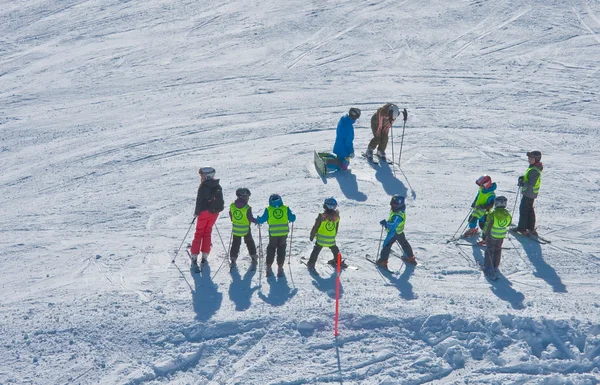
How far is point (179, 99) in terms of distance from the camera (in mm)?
17891

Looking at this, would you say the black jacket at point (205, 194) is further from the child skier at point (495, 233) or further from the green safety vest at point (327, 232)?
the child skier at point (495, 233)

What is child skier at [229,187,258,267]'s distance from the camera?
33.9 ft

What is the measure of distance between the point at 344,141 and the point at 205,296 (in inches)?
211

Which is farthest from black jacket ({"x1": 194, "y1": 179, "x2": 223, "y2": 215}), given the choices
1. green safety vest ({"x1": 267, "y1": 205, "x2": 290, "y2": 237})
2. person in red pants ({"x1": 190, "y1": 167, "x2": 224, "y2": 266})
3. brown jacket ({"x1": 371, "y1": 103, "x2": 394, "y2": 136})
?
brown jacket ({"x1": 371, "y1": 103, "x2": 394, "y2": 136})

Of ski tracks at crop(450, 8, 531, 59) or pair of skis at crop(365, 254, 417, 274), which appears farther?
ski tracks at crop(450, 8, 531, 59)

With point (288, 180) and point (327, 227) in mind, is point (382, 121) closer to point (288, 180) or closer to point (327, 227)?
point (288, 180)

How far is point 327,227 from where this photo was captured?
408 inches

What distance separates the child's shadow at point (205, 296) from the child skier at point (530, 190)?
5399 millimetres

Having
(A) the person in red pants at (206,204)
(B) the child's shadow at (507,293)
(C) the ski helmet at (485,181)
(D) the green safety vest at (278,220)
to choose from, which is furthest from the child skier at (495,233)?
(A) the person in red pants at (206,204)

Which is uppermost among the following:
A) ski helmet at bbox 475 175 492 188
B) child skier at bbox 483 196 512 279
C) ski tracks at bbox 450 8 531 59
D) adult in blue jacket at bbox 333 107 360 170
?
ski tracks at bbox 450 8 531 59

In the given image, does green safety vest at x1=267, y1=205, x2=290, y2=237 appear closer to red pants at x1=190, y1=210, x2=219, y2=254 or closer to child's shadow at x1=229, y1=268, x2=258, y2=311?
child's shadow at x1=229, y1=268, x2=258, y2=311

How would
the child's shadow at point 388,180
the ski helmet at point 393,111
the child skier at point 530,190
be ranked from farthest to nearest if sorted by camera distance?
the ski helmet at point 393,111, the child's shadow at point 388,180, the child skier at point 530,190

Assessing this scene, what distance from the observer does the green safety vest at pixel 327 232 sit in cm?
1034

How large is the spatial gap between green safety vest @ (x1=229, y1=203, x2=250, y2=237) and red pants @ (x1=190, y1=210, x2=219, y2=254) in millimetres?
355
